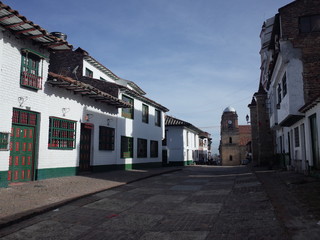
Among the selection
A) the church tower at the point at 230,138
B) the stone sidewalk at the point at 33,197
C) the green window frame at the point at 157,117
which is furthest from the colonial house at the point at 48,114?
the church tower at the point at 230,138

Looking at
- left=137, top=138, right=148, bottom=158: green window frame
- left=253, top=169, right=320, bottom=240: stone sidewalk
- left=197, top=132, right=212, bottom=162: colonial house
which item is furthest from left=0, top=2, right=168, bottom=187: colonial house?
left=197, top=132, right=212, bottom=162: colonial house

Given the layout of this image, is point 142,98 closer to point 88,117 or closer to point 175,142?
point 88,117

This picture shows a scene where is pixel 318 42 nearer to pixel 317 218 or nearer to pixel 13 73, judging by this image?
pixel 317 218

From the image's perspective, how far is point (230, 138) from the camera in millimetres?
66500

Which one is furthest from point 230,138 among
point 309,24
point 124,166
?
point 309,24

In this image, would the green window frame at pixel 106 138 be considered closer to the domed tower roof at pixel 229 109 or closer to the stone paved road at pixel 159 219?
the stone paved road at pixel 159 219

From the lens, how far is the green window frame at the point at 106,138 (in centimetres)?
1647

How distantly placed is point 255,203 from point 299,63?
8768mm

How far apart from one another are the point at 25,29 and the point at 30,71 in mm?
1695

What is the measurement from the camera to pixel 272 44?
1984 cm

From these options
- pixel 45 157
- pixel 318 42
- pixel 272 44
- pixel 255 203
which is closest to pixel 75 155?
pixel 45 157

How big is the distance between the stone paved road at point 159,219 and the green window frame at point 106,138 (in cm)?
785

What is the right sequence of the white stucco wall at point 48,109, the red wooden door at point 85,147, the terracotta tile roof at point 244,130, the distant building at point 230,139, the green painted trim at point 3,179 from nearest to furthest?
the green painted trim at point 3,179 < the white stucco wall at point 48,109 < the red wooden door at point 85,147 < the distant building at point 230,139 < the terracotta tile roof at point 244,130

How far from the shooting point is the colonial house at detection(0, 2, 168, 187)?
973 cm
